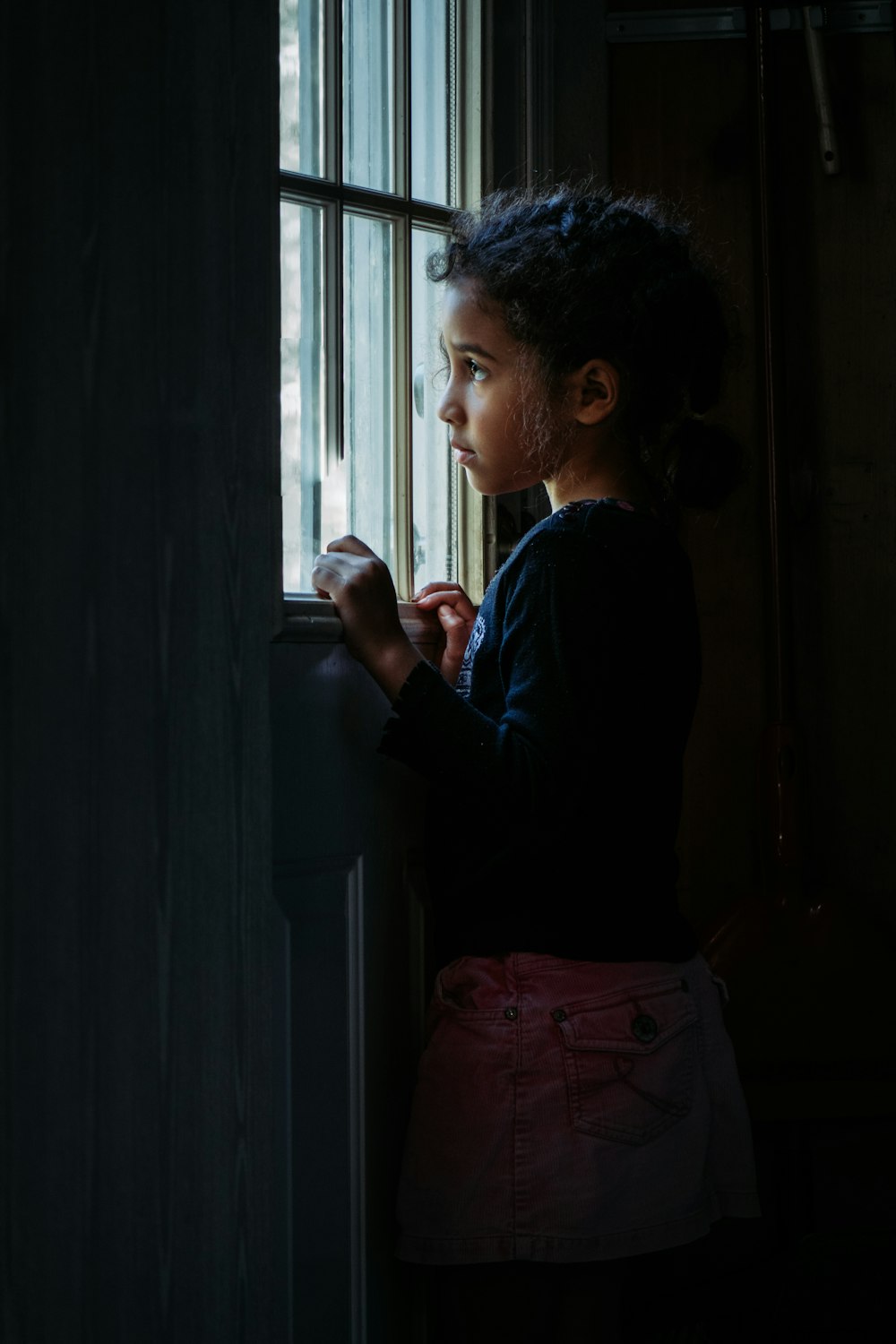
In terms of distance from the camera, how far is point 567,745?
38.1 inches

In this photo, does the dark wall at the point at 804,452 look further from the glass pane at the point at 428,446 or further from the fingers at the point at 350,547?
the fingers at the point at 350,547

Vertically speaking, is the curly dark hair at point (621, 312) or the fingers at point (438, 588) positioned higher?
the curly dark hair at point (621, 312)

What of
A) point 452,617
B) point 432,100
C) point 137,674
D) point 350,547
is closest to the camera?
point 137,674

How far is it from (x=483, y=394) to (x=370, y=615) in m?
0.27

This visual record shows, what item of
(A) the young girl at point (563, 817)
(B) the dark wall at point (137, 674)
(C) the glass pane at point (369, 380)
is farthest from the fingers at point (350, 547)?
(B) the dark wall at point (137, 674)

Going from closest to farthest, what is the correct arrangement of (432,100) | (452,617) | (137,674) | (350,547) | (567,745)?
(137,674)
(567,745)
(350,547)
(452,617)
(432,100)

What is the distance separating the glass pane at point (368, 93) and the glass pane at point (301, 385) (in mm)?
101

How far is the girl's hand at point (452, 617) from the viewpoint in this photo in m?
1.23

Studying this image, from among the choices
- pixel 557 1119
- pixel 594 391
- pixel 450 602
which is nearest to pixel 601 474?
pixel 594 391

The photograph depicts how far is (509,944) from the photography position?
105 centimetres

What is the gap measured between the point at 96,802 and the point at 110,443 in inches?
8.8

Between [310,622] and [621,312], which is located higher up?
[621,312]

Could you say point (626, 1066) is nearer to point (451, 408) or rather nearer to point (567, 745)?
point (567, 745)

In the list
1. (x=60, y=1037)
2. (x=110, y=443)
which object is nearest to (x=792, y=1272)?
(x=60, y=1037)
